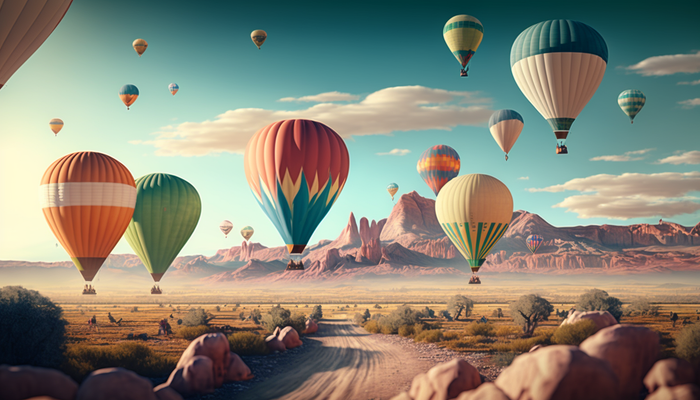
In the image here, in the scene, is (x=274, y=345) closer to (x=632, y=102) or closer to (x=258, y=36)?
(x=258, y=36)

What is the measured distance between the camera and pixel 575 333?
28219 mm

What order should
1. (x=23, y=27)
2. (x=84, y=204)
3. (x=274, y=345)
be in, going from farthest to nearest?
(x=84, y=204) < (x=274, y=345) < (x=23, y=27)

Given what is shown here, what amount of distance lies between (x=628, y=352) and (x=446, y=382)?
19.0ft

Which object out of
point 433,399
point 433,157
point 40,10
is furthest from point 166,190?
point 433,157

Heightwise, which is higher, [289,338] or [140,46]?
[140,46]

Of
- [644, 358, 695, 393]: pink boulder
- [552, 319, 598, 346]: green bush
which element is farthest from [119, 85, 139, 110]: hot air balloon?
[644, 358, 695, 393]: pink boulder

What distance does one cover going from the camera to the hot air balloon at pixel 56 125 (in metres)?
60.5

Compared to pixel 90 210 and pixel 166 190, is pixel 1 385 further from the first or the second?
pixel 166 190

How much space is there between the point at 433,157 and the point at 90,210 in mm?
48049

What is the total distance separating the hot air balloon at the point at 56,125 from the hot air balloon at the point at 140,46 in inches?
508

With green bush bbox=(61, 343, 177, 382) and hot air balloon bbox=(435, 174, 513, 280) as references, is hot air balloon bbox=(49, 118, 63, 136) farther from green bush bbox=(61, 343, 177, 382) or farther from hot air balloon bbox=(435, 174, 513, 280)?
hot air balloon bbox=(435, 174, 513, 280)

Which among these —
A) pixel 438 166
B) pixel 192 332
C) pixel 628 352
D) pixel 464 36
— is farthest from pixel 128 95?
pixel 628 352

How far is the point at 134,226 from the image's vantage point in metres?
40.9

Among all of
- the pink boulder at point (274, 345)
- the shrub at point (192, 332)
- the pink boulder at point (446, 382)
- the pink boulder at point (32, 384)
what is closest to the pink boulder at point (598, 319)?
the pink boulder at point (446, 382)
